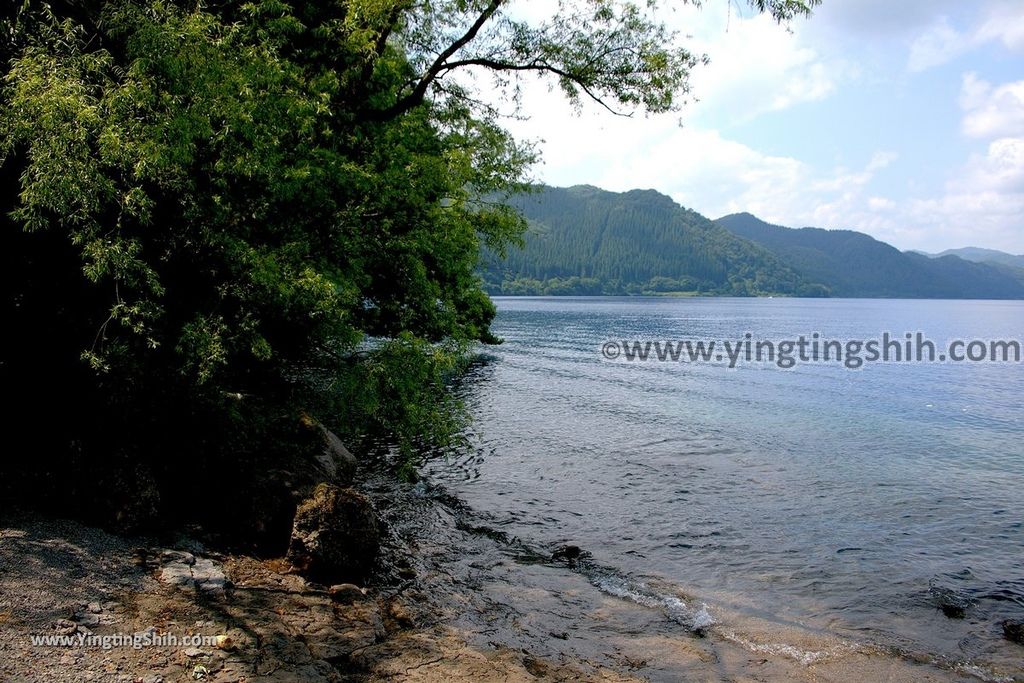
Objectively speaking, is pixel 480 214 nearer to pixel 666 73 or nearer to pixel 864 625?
pixel 666 73

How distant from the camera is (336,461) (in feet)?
63.5

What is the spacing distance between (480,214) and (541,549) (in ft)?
36.8

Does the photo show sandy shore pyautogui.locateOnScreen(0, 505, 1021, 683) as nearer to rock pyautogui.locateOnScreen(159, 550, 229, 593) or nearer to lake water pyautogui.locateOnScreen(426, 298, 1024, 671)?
rock pyautogui.locateOnScreen(159, 550, 229, 593)

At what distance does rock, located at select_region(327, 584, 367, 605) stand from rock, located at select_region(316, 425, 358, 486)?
5.72 metres

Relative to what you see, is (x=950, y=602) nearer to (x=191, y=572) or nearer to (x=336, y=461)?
(x=336, y=461)

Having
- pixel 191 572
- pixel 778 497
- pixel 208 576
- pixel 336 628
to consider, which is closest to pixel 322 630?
pixel 336 628

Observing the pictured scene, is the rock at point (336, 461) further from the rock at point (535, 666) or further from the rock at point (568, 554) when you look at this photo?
the rock at point (535, 666)

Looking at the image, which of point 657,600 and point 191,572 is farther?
point 657,600

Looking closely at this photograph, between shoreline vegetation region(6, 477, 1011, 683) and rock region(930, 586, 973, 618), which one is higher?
shoreline vegetation region(6, 477, 1011, 683)

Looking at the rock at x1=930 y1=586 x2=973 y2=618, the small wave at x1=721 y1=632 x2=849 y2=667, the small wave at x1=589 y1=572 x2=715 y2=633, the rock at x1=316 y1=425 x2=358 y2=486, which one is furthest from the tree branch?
the rock at x1=930 y1=586 x2=973 y2=618

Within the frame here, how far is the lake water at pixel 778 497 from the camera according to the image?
15352 mm

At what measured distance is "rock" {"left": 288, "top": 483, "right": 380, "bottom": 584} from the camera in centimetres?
1324

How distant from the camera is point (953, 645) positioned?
44.3 feet

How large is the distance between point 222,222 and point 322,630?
329 inches
